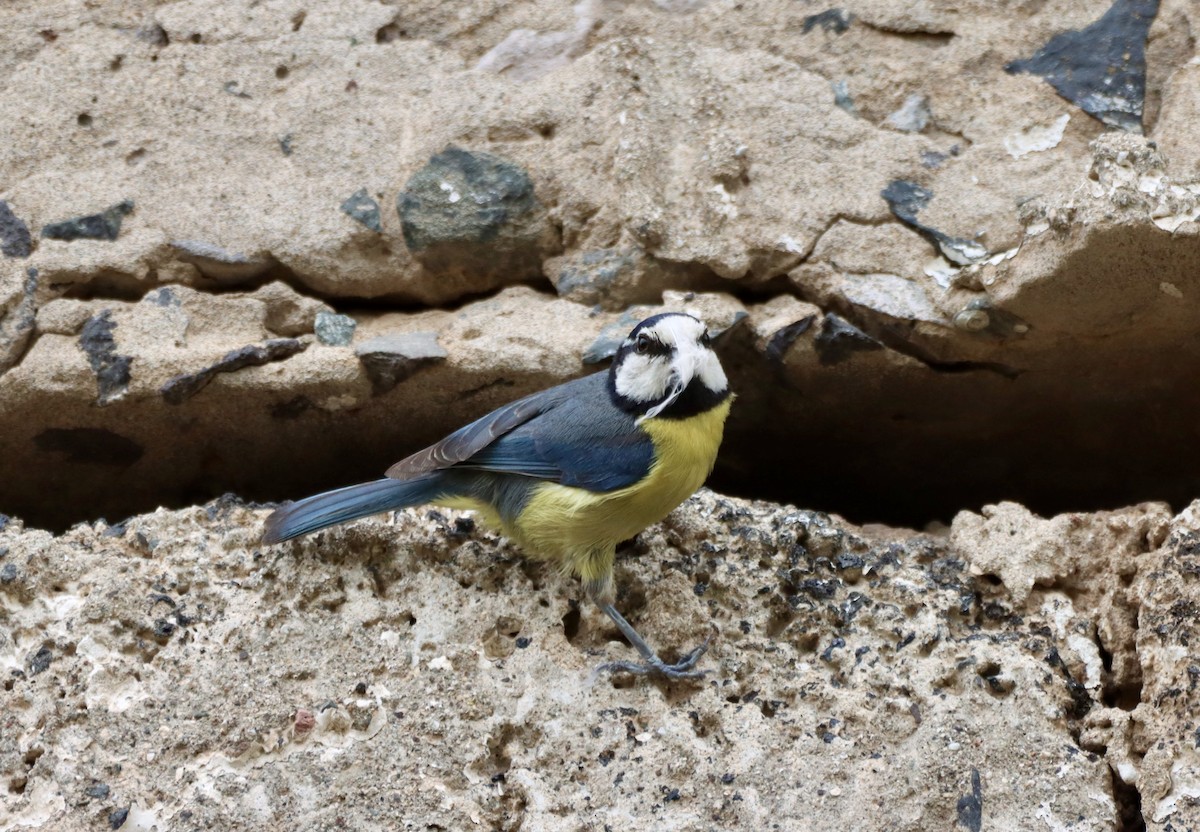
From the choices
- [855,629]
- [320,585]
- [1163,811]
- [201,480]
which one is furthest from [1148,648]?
[201,480]

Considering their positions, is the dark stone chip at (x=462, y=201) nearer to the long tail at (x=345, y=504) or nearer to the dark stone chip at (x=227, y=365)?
the dark stone chip at (x=227, y=365)

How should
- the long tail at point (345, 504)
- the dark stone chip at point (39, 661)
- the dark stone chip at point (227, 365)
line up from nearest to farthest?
the dark stone chip at point (39, 661) → the long tail at point (345, 504) → the dark stone chip at point (227, 365)

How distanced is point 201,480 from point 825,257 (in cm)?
167

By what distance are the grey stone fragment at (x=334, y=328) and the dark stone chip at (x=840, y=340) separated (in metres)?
1.13

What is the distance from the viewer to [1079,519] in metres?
2.60

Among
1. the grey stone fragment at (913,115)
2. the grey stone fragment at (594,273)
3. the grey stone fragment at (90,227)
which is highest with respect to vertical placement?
the grey stone fragment at (913,115)

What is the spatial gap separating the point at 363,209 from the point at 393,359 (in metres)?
0.43

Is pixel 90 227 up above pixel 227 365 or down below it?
above

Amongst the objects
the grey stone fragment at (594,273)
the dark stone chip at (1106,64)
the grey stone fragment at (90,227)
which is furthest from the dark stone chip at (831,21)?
the grey stone fragment at (90,227)

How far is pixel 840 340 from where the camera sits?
2.86 metres

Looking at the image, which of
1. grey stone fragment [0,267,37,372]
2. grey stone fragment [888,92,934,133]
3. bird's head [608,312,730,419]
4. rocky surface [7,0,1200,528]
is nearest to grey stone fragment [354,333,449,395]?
rocky surface [7,0,1200,528]

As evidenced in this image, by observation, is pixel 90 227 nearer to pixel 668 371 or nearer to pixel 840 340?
pixel 668 371

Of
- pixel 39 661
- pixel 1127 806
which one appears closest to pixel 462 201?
pixel 39 661

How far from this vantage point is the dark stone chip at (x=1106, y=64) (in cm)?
299
